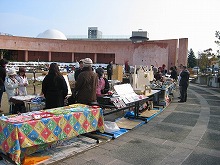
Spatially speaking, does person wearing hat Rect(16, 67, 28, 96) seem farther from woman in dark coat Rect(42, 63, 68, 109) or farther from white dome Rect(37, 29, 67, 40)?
white dome Rect(37, 29, 67, 40)

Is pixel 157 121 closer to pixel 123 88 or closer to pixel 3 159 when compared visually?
pixel 123 88

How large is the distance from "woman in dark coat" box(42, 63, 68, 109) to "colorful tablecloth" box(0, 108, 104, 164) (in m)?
0.82

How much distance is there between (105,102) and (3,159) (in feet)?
8.96

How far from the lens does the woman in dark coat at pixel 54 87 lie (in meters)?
5.07

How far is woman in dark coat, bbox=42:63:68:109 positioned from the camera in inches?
199

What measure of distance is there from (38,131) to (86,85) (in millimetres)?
1817

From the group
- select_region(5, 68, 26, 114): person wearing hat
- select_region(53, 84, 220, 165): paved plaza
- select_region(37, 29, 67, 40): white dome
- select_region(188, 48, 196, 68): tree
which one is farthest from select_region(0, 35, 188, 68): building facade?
select_region(5, 68, 26, 114): person wearing hat

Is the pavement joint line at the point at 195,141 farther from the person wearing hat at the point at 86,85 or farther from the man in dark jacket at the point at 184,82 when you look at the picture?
the man in dark jacket at the point at 184,82

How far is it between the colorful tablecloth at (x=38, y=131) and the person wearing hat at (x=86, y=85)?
676 millimetres

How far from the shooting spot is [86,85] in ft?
17.8

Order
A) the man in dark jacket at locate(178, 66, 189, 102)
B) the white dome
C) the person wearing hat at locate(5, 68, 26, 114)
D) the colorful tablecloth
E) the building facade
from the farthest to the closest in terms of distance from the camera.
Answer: the white dome → the building facade → the man in dark jacket at locate(178, 66, 189, 102) → the person wearing hat at locate(5, 68, 26, 114) → the colorful tablecloth

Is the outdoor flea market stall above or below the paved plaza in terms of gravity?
above

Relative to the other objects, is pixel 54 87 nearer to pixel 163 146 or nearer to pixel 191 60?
pixel 163 146

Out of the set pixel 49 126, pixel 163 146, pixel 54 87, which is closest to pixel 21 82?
pixel 54 87
